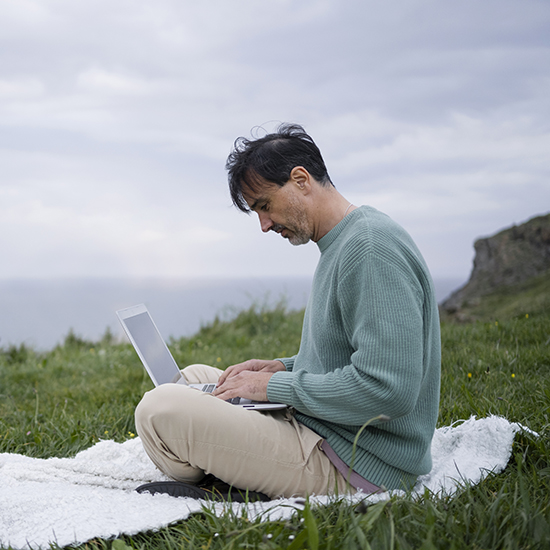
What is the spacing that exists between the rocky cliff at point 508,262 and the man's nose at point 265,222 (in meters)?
5.74

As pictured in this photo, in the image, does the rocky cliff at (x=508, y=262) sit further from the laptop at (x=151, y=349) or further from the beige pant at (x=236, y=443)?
the beige pant at (x=236, y=443)

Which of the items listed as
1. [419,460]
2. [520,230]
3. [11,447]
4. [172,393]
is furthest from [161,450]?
[520,230]

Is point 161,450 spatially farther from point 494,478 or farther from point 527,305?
point 527,305

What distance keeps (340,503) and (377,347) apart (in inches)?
20.3

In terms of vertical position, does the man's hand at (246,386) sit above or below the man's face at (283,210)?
below

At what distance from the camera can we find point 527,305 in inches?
220

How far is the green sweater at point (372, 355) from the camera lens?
1.57m

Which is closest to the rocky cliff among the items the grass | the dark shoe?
the grass

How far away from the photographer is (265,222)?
205cm

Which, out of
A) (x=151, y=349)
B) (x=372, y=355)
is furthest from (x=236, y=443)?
(x=151, y=349)

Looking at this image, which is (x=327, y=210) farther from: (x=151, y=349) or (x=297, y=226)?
(x=151, y=349)

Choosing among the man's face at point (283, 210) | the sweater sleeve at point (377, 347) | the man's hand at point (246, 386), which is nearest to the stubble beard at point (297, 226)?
the man's face at point (283, 210)

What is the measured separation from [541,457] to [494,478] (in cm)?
23

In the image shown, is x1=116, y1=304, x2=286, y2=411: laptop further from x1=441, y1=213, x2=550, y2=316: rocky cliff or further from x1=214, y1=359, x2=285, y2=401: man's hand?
x1=441, y1=213, x2=550, y2=316: rocky cliff
